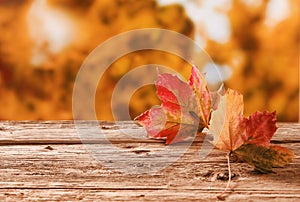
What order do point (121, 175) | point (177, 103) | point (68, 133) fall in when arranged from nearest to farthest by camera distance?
point (121, 175) → point (177, 103) → point (68, 133)

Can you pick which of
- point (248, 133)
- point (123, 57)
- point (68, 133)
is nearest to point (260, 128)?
point (248, 133)

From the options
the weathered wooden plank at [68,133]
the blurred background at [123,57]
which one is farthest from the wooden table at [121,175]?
the blurred background at [123,57]

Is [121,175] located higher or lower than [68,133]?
lower

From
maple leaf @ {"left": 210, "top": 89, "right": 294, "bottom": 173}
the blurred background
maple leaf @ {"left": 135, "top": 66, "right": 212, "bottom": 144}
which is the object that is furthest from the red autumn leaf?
the blurred background

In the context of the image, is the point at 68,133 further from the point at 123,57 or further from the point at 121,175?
the point at 123,57

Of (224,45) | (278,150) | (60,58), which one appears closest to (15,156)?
(278,150)

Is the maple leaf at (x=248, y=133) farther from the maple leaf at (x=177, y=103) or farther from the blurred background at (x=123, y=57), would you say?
the blurred background at (x=123, y=57)
